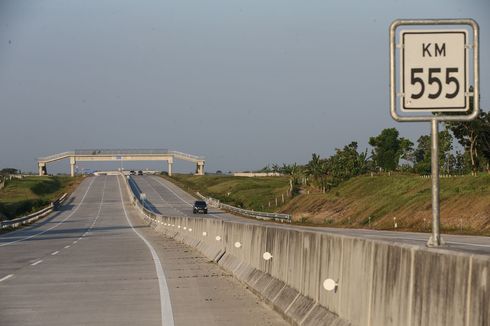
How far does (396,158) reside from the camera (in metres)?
120

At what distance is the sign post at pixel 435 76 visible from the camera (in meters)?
7.50

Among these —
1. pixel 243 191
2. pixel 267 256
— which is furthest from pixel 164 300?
pixel 243 191

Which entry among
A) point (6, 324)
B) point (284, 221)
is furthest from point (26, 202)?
point (6, 324)

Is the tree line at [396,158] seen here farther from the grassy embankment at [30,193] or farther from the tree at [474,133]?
the grassy embankment at [30,193]

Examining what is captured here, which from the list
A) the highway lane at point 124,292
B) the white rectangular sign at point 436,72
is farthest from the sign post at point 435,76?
the highway lane at point 124,292

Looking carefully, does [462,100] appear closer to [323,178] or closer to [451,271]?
[451,271]

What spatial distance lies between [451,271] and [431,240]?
131 centimetres

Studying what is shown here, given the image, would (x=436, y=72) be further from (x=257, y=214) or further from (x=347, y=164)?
(x=347, y=164)

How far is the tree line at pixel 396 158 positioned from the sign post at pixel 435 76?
232 ft

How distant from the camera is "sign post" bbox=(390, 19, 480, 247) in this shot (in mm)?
7496

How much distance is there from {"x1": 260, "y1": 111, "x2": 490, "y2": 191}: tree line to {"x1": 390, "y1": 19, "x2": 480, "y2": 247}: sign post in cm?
7061

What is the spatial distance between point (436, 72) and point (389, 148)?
380 feet

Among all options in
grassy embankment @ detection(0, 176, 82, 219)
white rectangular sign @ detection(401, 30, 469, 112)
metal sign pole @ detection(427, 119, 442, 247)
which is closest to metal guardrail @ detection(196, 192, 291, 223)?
grassy embankment @ detection(0, 176, 82, 219)

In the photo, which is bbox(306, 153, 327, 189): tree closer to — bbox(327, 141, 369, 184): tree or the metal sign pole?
bbox(327, 141, 369, 184): tree
